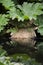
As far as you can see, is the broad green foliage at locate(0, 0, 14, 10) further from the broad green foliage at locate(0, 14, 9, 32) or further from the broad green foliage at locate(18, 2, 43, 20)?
the broad green foliage at locate(0, 14, 9, 32)

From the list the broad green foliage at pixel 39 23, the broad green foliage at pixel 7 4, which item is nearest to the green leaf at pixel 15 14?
the broad green foliage at pixel 7 4

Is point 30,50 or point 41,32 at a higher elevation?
point 41,32

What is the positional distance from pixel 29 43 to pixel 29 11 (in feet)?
2.47

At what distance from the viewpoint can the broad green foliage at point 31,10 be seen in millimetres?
4579

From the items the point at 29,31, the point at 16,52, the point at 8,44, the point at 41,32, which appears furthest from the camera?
the point at 29,31

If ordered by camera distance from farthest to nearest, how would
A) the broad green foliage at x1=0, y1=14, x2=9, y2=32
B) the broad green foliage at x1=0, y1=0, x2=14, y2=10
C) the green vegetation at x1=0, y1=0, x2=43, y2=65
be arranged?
the broad green foliage at x1=0, y1=0, x2=14, y2=10
the green vegetation at x1=0, y1=0, x2=43, y2=65
the broad green foliage at x1=0, y1=14, x2=9, y2=32

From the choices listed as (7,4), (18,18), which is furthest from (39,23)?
(7,4)

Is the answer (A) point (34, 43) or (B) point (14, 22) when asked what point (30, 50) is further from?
(B) point (14, 22)

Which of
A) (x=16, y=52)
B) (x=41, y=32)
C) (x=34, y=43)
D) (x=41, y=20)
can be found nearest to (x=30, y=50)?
(x=16, y=52)

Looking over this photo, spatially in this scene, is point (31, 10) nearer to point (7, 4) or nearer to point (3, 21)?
point (7, 4)

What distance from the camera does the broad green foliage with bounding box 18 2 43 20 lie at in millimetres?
4579

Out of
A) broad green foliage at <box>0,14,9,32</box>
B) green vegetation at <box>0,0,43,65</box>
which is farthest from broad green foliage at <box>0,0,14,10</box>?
broad green foliage at <box>0,14,9,32</box>

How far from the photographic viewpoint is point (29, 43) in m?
4.23

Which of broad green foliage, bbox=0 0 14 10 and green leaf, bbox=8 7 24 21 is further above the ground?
broad green foliage, bbox=0 0 14 10
